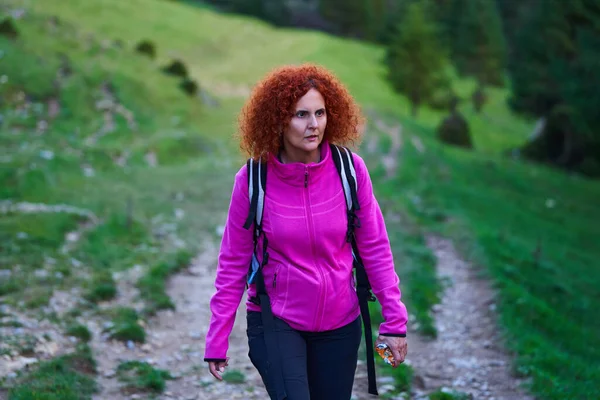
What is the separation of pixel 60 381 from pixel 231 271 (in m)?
3.10

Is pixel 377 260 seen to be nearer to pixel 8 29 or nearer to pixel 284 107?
pixel 284 107

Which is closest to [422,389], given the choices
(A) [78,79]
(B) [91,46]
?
(A) [78,79]

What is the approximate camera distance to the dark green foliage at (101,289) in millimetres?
8938

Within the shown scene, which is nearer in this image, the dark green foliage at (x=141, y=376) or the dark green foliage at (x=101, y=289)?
the dark green foliage at (x=141, y=376)

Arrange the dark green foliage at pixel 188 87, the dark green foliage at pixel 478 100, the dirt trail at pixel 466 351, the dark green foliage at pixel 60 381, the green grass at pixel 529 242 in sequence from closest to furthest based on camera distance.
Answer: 1. the dark green foliage at pixel 60 381
2. the dirt trail at pixel 466 351
3. the green grass at pixel 529 242
4. the dark green foliage at pixel 188 87
5. the dark green foliage at pixel 478 100

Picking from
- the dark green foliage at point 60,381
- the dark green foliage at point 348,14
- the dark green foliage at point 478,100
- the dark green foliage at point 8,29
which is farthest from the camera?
the dark green foliage at point 348,14

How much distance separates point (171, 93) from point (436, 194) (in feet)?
54.9

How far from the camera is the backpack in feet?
12.5

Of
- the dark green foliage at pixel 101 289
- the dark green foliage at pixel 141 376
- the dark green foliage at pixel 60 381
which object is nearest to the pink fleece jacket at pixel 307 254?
the dark green foliage at pixel 60 381

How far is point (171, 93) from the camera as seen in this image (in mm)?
31891

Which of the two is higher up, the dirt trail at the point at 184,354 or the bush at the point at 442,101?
the bush at the point at 442,101

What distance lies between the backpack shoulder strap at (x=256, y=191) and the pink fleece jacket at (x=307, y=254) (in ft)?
0.11

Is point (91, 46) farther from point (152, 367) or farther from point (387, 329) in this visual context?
point (387, 329)

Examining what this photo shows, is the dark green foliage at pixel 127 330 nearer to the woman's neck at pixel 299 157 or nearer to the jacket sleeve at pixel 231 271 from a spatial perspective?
the jacket sleeve at pixel 231 271
